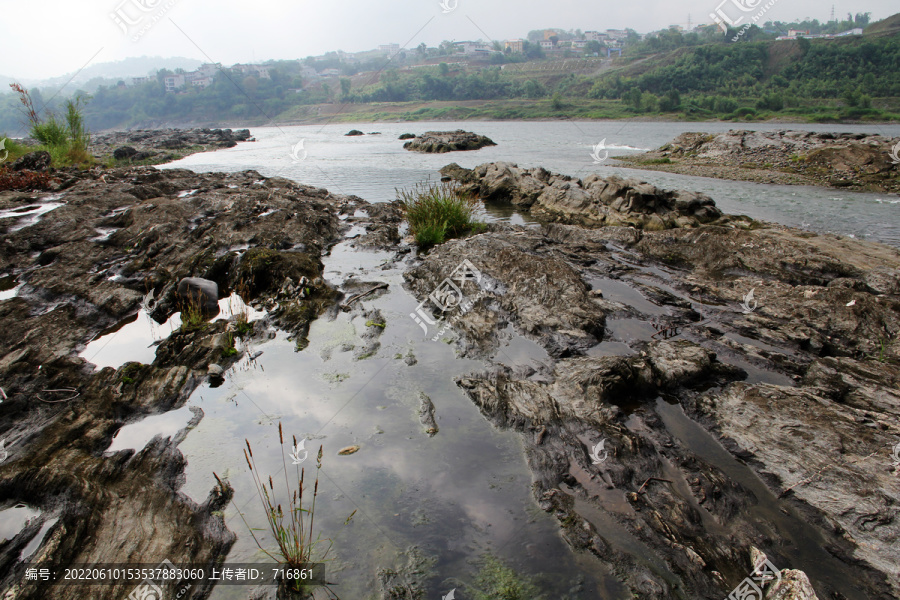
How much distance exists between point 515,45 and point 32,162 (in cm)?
13325

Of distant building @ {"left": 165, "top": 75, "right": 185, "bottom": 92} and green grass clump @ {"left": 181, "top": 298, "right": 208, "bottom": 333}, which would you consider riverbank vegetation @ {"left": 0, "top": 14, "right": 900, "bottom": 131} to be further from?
green grass clump @ {"left": 181, "top": 298, "right": 208, "bottom": 333}

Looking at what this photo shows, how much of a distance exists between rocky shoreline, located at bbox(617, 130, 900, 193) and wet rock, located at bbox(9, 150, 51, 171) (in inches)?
1076

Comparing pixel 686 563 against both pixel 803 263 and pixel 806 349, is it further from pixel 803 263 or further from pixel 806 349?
pixel 803 263

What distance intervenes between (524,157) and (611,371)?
2744cm

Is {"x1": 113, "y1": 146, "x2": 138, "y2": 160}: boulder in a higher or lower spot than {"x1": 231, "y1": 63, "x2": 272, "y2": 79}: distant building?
lower

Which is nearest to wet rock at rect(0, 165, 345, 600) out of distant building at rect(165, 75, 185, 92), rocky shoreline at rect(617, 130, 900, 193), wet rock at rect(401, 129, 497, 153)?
rocky shoreline at rect(617, 130, 900, 193)

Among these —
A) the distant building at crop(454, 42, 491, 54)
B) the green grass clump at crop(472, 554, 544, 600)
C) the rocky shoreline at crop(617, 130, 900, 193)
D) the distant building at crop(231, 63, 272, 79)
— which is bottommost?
the green grass clump at crop(472, 554, 544, 600)

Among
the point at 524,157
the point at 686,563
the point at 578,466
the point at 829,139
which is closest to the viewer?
the point at 686,563

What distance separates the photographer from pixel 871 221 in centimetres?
1224

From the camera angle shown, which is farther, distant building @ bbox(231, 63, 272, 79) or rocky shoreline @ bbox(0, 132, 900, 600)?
distant building @ bbox(231, 63, 272, 79)

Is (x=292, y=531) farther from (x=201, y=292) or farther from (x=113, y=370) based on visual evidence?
(x=201, y=292)

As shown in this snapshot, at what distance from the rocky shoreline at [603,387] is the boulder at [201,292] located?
42 centimetres

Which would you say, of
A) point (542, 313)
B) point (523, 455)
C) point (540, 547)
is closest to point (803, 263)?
point (542, 313)

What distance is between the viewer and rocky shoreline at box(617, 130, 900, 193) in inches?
690
